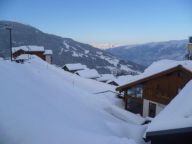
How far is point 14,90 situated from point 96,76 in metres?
52.4

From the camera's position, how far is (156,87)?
24859 mm

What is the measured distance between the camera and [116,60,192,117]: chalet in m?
23.2

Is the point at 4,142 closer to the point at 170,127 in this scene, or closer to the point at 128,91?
the point at 170,127

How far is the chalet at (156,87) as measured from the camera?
23.2 metres

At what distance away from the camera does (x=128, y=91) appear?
88.6 ft

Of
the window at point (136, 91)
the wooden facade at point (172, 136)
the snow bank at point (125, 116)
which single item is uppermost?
the wooden facade at point (172, 136)

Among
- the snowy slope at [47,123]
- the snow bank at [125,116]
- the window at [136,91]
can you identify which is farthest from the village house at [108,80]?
the snowy slope at [47,123]

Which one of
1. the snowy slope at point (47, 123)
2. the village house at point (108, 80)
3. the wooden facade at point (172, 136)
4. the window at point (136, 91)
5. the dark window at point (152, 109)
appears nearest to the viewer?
the wooden facade at point (172, 136)

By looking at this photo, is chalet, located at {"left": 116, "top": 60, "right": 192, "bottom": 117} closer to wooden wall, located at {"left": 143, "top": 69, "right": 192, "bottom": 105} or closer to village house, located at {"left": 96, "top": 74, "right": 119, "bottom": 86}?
wooden wall, located at {"left": 143, "top": 69, "right": 192, "bottom": 105}

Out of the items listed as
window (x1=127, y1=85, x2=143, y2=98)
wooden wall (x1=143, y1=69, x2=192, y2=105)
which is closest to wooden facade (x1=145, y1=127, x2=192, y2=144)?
wooden wall (x1=143, y1=69, x2=192, y2=105)

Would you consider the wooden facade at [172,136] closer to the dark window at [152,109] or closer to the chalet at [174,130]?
the chalet at [174,130]

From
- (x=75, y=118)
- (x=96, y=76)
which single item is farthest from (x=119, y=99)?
(x=96, y=76)

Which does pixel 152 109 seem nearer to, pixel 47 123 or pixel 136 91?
pixel 136 91

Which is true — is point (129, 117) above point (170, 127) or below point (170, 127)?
below
